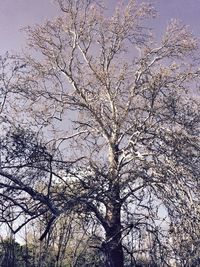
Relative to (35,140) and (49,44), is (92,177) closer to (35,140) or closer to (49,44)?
(35,140)

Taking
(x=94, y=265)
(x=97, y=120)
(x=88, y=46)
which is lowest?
(x=94, y=265)

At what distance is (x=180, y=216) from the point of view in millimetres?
7512

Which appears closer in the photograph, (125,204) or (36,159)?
(36,159)

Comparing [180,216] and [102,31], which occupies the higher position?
[102,31]

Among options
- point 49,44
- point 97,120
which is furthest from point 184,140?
point 49,44

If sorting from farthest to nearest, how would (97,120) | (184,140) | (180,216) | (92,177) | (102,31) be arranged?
(102,31) → (97,120) → (184,140) → (92,177) → (180,216)

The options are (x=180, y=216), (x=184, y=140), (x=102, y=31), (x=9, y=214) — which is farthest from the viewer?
(x=102, y=31)

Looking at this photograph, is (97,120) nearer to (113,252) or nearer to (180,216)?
(113,252)

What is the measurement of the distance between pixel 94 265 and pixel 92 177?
2150 millimetres

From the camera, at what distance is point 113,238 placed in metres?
8.45

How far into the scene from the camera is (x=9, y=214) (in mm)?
7039

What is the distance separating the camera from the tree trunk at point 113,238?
831 cm

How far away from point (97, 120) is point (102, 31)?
2.79 m

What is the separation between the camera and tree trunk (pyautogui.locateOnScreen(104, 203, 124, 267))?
8.31m
